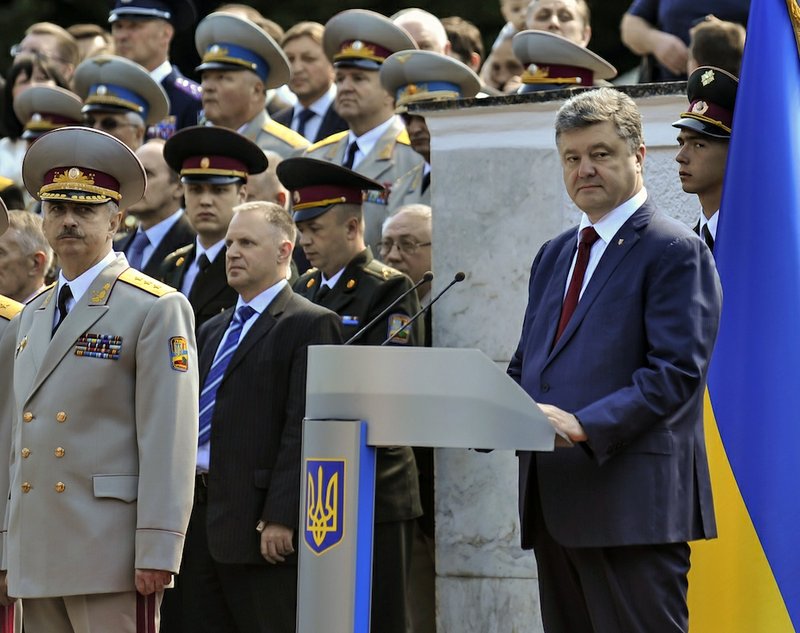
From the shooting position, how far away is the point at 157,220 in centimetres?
821

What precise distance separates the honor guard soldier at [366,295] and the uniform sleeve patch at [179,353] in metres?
1.07

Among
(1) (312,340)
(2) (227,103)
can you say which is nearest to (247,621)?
(1) (312,340)

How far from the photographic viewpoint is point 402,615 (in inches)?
255

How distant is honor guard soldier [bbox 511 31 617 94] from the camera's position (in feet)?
24.0

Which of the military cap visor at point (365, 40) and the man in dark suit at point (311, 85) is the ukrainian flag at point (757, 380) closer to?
the military cap visor at point (365, 40)

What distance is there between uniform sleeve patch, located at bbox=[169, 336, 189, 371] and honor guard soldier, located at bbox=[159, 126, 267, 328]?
1.82 metres

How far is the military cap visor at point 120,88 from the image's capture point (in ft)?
29.8

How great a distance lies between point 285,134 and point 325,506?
5.27 metres

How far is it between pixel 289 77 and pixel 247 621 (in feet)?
12.7

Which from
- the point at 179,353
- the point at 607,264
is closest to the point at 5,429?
the point at 179,353

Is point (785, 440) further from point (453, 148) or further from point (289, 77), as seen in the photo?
point (289, 77)

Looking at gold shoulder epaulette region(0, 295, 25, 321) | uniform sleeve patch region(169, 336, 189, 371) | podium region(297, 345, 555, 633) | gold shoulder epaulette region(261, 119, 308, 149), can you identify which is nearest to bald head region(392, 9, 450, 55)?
gold shoulder epaulette region(261, 119, 308, 149)

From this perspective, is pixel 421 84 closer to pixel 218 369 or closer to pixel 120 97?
pixel 120 97

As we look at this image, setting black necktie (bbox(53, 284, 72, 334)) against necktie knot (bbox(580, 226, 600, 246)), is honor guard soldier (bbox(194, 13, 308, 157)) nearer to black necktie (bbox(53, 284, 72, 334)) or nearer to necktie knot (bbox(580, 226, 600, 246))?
black necktie (bbox(53, 284, 72, 334))
